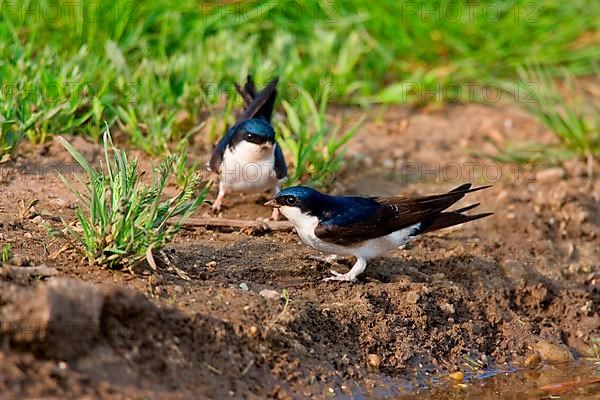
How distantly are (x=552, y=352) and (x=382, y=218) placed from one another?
44.6 inches

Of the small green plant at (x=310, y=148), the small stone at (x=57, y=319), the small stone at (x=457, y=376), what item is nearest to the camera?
the small stone at (x=57, y=319)

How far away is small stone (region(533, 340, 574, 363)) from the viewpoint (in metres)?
5.31

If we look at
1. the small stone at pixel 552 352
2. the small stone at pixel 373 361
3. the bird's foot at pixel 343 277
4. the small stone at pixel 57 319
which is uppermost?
the small stone at pixel 57 319

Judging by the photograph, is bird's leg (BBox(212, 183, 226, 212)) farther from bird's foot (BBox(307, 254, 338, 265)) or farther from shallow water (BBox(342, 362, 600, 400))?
shallow water (BBox(342, 362, 600, 400))

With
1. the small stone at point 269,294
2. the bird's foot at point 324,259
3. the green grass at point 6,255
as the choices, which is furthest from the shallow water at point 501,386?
the green grass at point 6,255

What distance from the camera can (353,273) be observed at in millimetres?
5258

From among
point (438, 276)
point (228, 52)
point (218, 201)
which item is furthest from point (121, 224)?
point (228, 52)

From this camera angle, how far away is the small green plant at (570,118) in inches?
287

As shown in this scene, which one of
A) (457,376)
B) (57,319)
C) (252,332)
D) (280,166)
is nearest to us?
(57,319)

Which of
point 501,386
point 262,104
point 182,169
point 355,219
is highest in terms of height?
point 262,104

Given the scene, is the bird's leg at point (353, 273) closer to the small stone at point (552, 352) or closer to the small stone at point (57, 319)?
the small stone at point (552, 352)

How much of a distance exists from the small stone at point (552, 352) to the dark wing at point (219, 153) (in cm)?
213

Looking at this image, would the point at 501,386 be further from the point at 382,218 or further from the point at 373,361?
the point at 382,218

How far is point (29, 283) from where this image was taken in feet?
13.4
